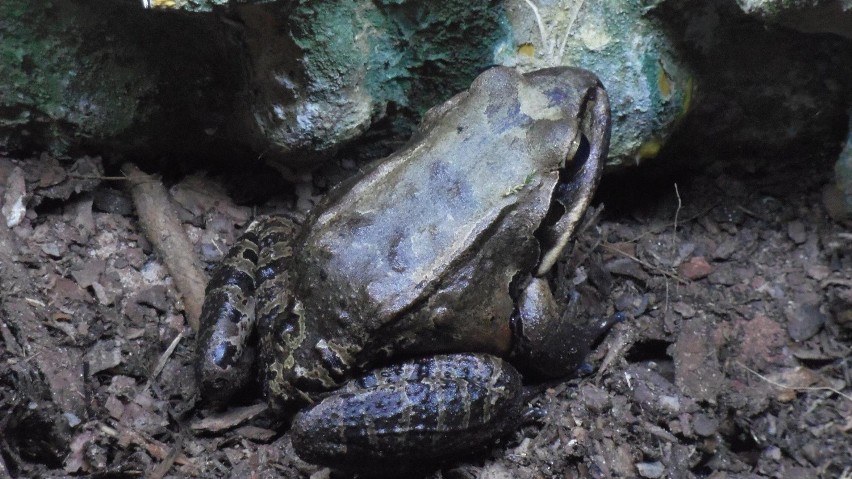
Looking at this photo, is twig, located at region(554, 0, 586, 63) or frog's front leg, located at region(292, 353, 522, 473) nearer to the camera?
frog's front leg, located at region(292, 353, 522, 473)

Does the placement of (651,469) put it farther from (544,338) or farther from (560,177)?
(560,177)

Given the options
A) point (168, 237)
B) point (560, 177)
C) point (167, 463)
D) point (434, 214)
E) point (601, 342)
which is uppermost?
point (168, 237)

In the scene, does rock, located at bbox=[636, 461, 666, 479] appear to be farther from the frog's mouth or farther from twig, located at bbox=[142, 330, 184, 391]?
twig, located at bbox=[142, 330, 184, 391]

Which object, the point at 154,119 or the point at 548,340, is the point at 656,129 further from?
the point at 154,119

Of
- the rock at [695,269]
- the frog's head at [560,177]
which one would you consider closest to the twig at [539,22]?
the frog's head at [560,177]

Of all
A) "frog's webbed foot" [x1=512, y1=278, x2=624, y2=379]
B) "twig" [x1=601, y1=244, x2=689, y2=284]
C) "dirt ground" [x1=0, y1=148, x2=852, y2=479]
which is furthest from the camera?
"twig" [x1=601, y1=244, x2=689, y2=284]

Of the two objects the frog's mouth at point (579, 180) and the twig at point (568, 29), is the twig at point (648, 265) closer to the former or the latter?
the frog's mouth at point (579, 180)

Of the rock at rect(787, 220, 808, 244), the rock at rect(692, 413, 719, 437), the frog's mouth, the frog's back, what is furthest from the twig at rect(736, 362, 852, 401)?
the frog's back

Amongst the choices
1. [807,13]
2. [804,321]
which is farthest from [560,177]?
[804,321]
